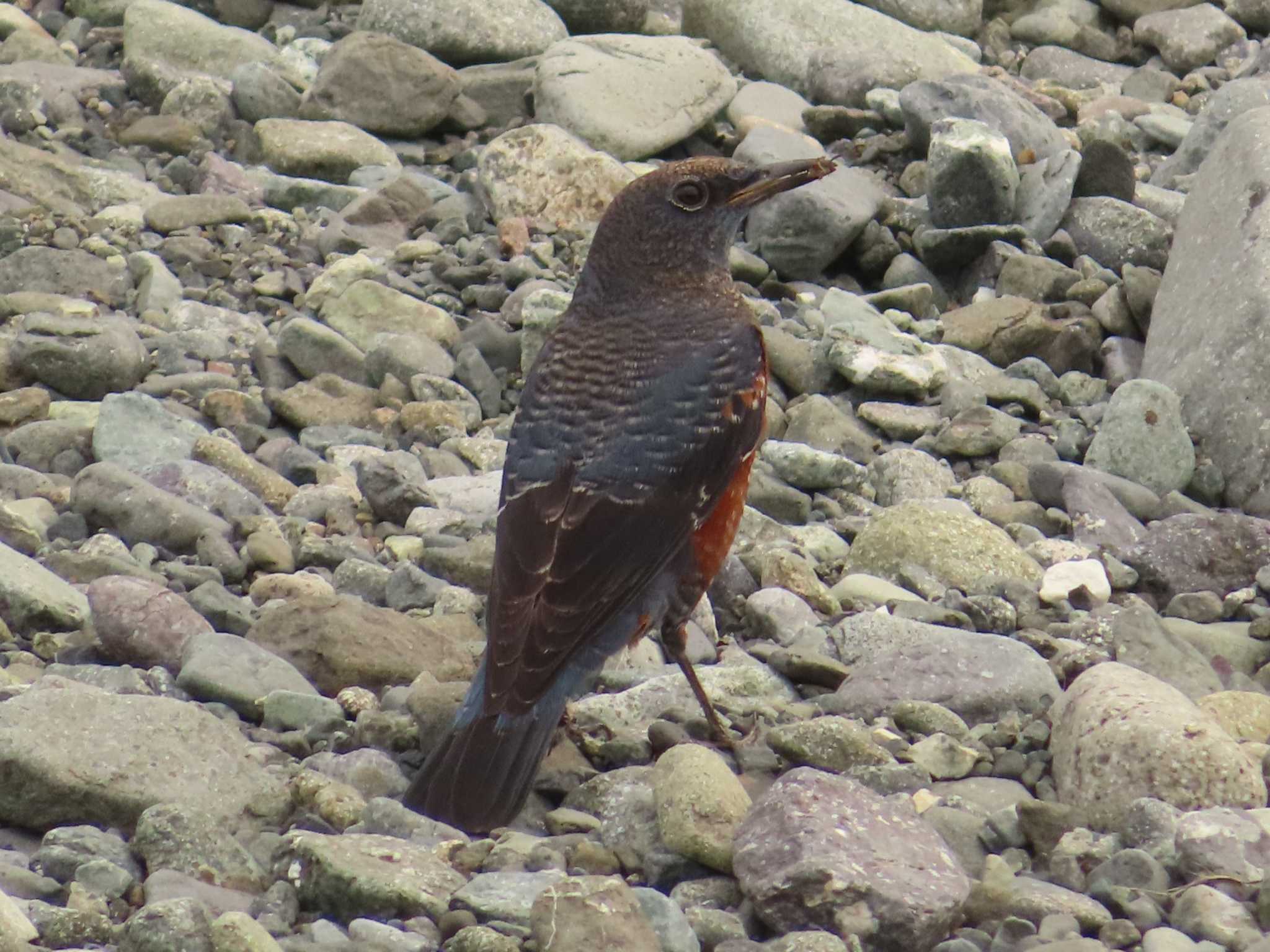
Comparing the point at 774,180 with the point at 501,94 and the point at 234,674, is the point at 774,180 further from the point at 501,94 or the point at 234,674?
the point at 501,94

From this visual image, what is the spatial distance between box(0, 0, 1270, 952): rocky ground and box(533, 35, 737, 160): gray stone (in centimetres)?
2

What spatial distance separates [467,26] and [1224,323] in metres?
4.29

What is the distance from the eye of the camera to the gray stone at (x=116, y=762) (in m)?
3.88

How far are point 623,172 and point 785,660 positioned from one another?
3.54 meters

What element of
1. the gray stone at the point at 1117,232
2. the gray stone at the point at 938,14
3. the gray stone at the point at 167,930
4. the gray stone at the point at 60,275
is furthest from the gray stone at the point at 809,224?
the gray stone at the point at 167,930

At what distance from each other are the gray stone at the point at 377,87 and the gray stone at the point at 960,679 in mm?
4721

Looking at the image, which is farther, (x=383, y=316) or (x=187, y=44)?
(x=187, y=44)

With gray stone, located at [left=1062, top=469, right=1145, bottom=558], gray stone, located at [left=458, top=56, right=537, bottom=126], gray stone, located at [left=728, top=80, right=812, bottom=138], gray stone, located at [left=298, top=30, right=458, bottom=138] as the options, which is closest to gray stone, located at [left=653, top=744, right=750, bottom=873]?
gray stone, located at [left=1062, top=469, right=1145, bottom=558]

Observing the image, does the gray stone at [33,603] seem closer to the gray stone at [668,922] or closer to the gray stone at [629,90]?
the gray stone at [668,922]

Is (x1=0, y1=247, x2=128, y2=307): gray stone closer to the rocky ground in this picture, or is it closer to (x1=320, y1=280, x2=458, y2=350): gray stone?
the rocky ground

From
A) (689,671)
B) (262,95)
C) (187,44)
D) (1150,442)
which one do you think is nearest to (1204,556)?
(1150,442)

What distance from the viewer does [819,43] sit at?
9.75 metres

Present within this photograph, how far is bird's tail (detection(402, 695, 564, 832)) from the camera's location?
13.7ft

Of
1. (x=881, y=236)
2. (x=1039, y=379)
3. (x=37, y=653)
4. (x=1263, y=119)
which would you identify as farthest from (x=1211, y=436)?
(x=37, y=653)
